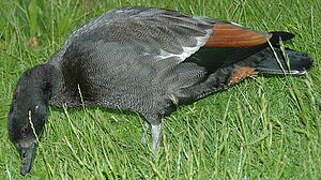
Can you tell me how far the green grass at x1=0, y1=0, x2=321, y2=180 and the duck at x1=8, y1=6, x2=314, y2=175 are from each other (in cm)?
16

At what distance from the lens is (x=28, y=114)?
5539mm

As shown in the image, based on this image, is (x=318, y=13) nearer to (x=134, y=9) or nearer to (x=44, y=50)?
(x=134, y=9)

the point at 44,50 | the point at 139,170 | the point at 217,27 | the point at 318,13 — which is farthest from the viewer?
the point at 44,50

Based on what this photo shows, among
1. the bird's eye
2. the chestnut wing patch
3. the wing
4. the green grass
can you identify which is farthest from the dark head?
the chestnut wing patch

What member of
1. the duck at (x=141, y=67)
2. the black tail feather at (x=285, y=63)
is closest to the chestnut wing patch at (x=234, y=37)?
the duck at (x=141, y=67)

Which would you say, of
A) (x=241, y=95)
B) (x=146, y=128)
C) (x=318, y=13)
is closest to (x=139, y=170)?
(x=146, y=128)

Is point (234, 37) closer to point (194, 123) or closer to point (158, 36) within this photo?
point (158, 36)

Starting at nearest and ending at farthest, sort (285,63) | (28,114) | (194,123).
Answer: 1. (28,114)
2. (194,123)
3. (285,63)

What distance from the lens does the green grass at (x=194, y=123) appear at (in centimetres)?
504

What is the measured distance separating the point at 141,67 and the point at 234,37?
69 centimetres

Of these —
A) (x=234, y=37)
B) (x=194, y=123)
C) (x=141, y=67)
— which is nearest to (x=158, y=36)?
(x=141, y=67)

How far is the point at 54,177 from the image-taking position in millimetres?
5238

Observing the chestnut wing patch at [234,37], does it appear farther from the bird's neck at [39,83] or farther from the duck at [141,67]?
the bird's neck at [39,83]

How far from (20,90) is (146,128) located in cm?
102
